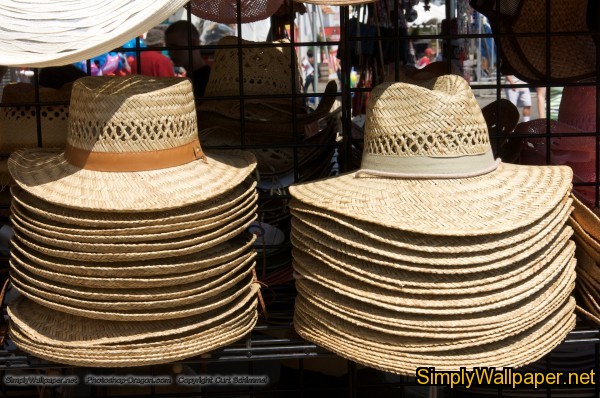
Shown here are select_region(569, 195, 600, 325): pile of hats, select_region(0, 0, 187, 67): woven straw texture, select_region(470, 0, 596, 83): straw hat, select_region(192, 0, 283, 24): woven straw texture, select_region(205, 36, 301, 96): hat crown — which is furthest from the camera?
select_region(192, 0, 283, 24): woven straw texture

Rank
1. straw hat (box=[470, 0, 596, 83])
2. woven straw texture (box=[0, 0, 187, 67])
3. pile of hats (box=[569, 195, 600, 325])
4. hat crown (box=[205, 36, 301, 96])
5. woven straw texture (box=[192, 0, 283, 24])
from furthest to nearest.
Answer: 1. woven straw texture (box=[192, 0, 283, 24])
2. hat crown (box=[205, 36, 301, 96])
3. straw hat (box=[470, 0, 596, 83])
4. pile of hats (box=[569, 195, 600, 325])
5. woven straw texture (box=[0, 0, 187, 67])

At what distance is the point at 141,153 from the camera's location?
1.74 m

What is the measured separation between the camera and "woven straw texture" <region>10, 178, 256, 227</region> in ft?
5.43

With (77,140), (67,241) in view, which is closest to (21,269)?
(67,241)

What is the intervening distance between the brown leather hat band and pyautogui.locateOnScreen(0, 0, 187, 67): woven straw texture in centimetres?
24

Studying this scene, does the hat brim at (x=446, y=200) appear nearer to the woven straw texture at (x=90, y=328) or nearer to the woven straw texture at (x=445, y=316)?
the woven straw texture at (x=445, y=316)

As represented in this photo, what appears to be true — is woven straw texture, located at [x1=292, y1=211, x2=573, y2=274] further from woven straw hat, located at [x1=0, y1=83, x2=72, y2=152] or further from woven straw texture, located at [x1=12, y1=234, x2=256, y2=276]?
woven straw hat, located at [x1=0, y1=83, x2=72, y2=152]

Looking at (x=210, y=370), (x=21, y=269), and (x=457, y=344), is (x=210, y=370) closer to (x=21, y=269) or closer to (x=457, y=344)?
(x=21, y=269)

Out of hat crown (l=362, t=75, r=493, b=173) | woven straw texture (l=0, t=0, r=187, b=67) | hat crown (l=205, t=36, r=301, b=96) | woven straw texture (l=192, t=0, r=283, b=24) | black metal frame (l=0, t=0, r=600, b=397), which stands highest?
woven straw texture (l=192, t=0, r=283, b=24)

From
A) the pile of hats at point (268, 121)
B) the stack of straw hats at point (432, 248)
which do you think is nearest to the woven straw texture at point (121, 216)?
the stack of straw hats at point (432, 248)

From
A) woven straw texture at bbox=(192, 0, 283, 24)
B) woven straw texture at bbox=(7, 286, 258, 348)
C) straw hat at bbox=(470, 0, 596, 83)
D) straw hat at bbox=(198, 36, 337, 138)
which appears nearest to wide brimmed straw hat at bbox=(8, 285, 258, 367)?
woven straw texture at bbox=(7, 286, 258, 348)

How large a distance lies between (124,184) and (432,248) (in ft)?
2.18

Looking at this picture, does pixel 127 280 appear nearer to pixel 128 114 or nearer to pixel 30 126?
pixel 128 114

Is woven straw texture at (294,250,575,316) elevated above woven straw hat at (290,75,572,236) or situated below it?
below
